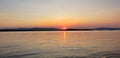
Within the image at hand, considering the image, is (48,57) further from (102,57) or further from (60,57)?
(102,57)

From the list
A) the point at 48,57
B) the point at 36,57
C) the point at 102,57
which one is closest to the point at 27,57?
the point at 36,57

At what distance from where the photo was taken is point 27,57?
19.4m

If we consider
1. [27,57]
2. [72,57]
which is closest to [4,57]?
[27,57]

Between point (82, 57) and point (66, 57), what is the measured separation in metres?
1.84

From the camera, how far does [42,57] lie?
19281 mm

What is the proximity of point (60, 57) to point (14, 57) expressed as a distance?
5.35 metres

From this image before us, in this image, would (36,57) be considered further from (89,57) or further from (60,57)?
(89,57)

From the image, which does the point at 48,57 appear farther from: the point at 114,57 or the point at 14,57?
the point at 114,57

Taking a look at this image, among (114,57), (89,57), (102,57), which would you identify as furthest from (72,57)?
(114,57)

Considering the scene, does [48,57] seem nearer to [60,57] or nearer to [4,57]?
[60,57]

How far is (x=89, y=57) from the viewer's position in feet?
62.6

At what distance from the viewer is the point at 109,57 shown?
18.9 m

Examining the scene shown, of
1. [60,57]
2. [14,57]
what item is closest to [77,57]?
[60,57]

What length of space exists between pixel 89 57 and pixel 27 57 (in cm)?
714
